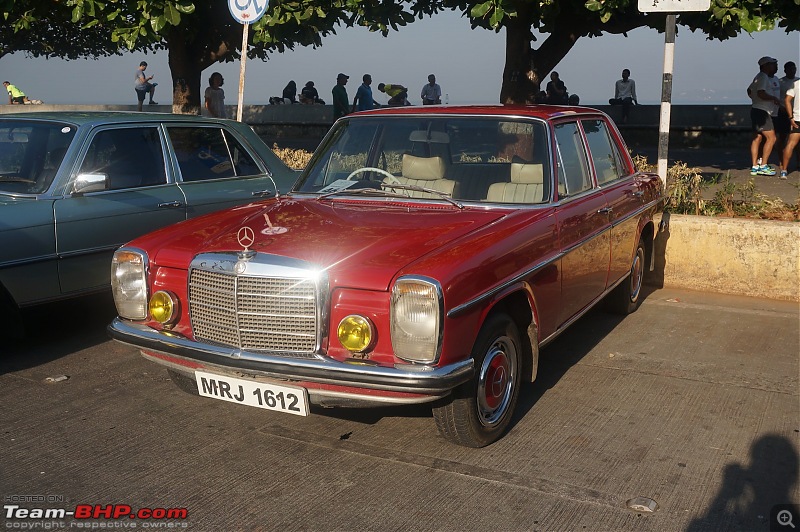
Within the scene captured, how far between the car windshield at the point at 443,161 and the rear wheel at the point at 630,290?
6.61 ft

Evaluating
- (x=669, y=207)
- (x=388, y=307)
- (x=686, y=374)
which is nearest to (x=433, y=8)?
(x=669, y=207)

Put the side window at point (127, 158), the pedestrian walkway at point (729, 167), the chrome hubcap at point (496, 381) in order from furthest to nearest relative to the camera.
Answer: the pedestrian walkway at point (729, 167) → the side window at point (127, 158) → the chrome hubcap at point (496, 381)

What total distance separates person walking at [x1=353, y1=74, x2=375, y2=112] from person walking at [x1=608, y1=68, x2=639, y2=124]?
280 inches

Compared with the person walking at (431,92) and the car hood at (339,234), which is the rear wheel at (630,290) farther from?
the person walking at (431,92)

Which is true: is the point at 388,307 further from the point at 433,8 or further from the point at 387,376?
the point at 433,8

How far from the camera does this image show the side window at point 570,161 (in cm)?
526

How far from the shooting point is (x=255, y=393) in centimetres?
401

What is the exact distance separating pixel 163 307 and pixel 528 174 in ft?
7.55

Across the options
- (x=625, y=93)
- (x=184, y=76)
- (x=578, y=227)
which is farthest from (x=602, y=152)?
(x=625, y=93)

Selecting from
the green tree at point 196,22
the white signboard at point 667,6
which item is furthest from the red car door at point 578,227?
the green tree at point 196,22

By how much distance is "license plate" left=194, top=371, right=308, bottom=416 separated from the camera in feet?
12.9

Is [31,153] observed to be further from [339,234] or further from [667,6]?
[667,6]

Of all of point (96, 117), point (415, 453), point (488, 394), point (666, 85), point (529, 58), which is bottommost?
point (415, 453)

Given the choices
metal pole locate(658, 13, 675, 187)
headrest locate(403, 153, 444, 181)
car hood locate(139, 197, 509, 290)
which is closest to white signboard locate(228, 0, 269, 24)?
metal pole locate(658, 13, 675, 187)
